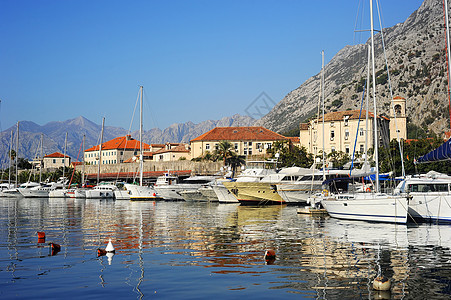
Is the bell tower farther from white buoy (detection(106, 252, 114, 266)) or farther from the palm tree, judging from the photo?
white buoy (detection(106, 252, 114, 266))

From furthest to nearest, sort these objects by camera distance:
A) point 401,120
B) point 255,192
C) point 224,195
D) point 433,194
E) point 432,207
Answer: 1. point 401,120
2. point 224,195
3. point 255,192
4. point 432,207
5. point 433,194

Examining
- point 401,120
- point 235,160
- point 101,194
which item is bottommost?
point 101,194

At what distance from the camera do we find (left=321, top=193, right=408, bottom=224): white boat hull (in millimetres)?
31453

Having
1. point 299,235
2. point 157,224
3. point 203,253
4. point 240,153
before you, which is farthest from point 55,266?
point 240,153

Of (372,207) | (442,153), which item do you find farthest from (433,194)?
(372,207)

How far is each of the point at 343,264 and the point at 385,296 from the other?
487cm

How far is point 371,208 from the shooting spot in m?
33.0

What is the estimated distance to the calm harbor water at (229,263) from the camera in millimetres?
14602

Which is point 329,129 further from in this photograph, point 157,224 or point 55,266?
point 55,266

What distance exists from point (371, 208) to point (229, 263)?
17.0m

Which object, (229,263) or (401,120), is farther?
(401,120)

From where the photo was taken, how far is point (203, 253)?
21.5 m

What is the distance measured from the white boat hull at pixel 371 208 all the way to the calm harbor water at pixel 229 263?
908mm

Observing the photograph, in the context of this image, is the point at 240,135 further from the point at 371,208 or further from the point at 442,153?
the point at 442,153
